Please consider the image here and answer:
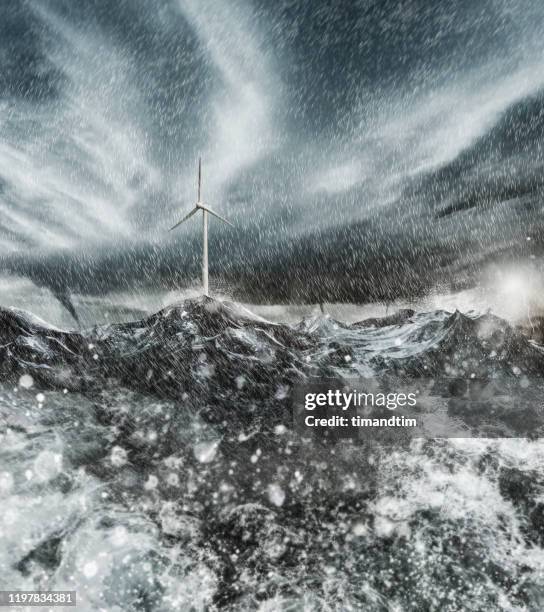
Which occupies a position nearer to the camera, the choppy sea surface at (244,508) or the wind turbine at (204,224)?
the choppy sea surface at (244,508)

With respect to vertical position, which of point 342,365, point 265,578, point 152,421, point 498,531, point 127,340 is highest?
point 127,340

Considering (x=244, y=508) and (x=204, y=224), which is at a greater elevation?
(x=204, y=224)

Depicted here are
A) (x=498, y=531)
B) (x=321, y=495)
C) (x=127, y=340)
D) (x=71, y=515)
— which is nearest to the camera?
(x=498, y=531)

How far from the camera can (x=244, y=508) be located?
99.4ft

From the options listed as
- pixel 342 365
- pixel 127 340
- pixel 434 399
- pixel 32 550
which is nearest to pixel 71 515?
pixel 32 550

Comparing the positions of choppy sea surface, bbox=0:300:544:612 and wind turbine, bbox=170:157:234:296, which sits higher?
wind turbine, bbox=170:157:234:296

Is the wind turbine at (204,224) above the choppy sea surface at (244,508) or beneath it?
above

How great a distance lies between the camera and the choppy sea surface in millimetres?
21672

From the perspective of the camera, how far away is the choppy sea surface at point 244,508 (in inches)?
853

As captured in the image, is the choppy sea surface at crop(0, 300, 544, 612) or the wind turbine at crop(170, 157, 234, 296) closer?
the choppy sea surface at crop(0, 300, 544, 612)

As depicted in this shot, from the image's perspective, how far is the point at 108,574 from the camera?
2159 cm

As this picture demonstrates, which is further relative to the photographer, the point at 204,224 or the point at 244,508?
the point at 204,224

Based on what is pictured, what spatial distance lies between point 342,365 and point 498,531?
61.4 metres

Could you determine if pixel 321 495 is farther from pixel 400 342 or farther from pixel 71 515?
pixel 400 342
